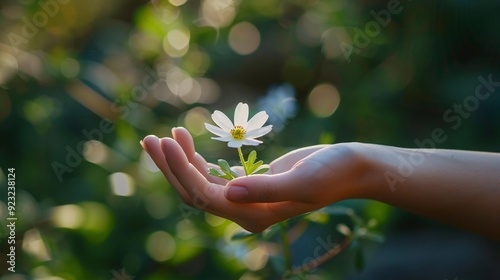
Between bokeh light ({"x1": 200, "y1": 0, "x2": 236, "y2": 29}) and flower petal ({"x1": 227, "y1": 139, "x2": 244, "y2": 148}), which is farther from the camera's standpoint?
bokeh light ({"x1": 200, "y1": 0, "x2": 236, "y2": 29})

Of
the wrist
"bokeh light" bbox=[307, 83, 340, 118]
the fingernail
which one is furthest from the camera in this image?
"bokeh light" bbox=[307, 83, 340, 118]

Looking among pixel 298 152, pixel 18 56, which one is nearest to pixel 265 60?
pixel 18 56

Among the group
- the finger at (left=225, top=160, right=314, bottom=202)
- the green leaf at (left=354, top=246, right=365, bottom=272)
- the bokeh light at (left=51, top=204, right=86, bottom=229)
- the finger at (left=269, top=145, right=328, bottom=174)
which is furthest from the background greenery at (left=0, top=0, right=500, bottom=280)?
the finger at (left=225, top=160, right=314, bottom=202)

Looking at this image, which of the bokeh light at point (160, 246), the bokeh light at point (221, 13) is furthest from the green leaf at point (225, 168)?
the bokeh light at point (221, 13)

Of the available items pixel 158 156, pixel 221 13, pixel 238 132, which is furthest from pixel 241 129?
pixel 221 13

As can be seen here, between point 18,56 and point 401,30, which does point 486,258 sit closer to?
point 401,30

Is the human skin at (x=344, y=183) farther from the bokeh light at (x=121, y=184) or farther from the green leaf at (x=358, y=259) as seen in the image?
the bokeh light at (x=121, y=184)

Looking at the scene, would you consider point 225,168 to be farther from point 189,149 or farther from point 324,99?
point 324,99

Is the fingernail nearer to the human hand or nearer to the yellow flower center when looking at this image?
the human hand
